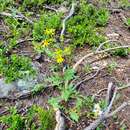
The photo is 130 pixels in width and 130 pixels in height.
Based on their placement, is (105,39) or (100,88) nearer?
(100,88)

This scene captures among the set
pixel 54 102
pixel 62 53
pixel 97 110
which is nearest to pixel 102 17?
pixel 62 53

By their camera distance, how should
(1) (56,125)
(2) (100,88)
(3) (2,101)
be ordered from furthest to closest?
(2) (100,88), (3) (2,101), (1) (56,125)

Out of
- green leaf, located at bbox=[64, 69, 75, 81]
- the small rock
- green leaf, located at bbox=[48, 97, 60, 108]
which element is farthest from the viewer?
the small rock

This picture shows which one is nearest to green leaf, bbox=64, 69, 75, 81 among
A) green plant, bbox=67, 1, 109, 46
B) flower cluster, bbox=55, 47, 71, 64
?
flower cluster, bbox=55, 47, 71, 64

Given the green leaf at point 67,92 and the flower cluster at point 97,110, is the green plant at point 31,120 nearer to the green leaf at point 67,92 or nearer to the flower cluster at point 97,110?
the green leaf at point 67,92

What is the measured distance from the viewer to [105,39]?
543 cm

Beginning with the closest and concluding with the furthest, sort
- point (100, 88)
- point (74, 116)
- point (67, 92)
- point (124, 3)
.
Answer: point (74, 116)
point (67, 92)
point (100, 88)
point (124, 3)

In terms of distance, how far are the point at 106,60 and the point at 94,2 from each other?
2222mm

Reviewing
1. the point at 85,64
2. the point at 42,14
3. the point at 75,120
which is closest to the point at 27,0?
the point at 42,14

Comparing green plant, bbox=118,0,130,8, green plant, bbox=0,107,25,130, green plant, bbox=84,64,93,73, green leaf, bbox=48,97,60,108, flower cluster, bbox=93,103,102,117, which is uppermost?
green plant, bbox=118,0,130,8

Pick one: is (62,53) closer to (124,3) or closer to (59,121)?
(59,121)

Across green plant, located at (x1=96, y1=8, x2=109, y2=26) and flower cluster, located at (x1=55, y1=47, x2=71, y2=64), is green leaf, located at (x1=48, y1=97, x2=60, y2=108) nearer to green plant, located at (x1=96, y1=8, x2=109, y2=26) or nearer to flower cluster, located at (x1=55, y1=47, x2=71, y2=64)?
flower cluster, located at (x1=55, y1=47, x2=71, y2=64)

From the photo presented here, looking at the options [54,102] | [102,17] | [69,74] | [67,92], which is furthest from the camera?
[102,17]

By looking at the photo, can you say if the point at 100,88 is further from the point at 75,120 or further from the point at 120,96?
the point at 75,120
